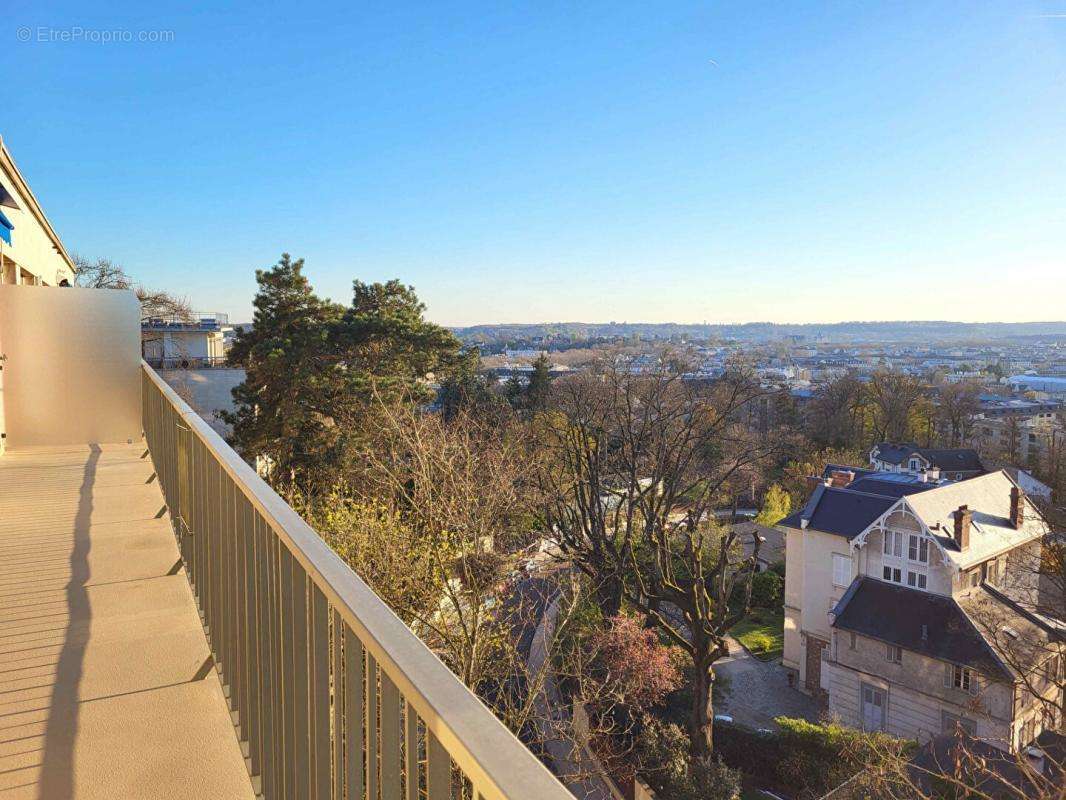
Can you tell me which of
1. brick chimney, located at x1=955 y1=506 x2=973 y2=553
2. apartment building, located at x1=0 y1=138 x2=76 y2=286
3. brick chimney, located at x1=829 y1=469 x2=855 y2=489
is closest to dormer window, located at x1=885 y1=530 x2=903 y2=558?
brick chimney, located at x1=955 y1=506 x2=973 y2=553

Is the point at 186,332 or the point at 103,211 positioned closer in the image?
the point at 103,211

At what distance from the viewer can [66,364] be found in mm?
6801

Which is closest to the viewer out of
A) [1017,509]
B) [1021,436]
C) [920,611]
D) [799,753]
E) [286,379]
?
[799,753]

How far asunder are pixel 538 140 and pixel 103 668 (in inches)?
1216

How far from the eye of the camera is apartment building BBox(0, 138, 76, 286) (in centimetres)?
802

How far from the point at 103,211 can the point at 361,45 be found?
14.0 m

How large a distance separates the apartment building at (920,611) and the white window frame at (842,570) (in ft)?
0.10

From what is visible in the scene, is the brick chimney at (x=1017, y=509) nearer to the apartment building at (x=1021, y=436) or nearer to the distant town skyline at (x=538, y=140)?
the apartment building at (x=1021, y=436)

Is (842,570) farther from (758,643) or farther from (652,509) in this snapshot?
(652,509)

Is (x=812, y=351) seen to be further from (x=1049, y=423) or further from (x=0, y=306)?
(x=0, y=306)

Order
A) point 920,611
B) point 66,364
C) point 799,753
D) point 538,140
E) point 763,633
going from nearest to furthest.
Result: 1. point 66,364
2. point 799,753
3. point 920,611
4. point 763,633
5. point 538,140

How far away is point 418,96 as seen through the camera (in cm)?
2342

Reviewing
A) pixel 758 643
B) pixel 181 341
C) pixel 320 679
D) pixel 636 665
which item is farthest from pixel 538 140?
pixel 320 679

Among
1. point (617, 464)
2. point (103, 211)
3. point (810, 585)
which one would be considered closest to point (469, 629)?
point (617, 464)
